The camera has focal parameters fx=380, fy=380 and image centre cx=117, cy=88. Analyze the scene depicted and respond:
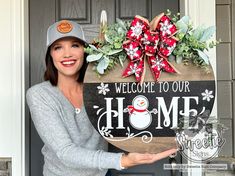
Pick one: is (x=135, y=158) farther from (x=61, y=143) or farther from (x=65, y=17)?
(x=65, y=17)

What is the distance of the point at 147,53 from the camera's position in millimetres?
1661

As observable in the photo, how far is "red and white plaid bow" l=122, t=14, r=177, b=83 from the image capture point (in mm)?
1645

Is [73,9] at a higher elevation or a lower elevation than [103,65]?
higher

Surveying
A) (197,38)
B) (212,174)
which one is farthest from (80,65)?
(212,174)

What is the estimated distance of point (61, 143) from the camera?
1676 millimetres

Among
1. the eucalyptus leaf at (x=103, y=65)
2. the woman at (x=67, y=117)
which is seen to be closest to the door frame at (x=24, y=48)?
the woman at (x=67, y=117)

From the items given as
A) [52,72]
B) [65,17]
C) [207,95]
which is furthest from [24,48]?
[207,95]

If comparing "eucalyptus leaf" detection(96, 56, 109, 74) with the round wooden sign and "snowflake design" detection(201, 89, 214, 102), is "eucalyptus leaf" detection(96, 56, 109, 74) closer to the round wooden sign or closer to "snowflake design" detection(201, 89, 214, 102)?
the round wooden sign

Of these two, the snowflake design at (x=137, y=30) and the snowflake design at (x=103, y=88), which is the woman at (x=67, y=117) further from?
the snowflake design at (x=137, y=30)

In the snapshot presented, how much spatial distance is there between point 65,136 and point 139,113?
0.35 meters

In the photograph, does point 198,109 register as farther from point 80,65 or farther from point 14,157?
point 14,157

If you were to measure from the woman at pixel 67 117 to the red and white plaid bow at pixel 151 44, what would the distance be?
11.8 inches

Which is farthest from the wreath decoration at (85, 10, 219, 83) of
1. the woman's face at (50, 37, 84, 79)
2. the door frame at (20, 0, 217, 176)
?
the door frame at (20, 0, 217, 176)

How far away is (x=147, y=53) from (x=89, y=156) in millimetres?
512
